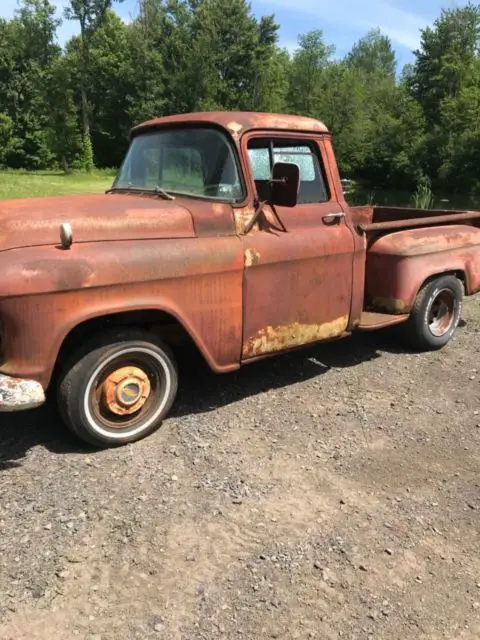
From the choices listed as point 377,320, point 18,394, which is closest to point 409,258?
point 377,320

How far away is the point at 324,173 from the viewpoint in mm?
4816

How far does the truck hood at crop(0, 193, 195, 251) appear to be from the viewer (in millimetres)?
3525

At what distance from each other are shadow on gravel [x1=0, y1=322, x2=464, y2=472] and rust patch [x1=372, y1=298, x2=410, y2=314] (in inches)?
19.6

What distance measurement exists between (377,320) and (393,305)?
0.89 ft

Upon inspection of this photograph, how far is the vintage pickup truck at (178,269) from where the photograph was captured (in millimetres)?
3418

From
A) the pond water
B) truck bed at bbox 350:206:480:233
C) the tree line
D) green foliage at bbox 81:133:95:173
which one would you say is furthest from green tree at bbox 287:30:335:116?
truck bed at bbox 350:206:480:233

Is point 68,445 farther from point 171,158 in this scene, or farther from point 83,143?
point 83,143

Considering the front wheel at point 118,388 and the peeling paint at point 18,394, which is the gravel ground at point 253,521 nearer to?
the front wheel at point 118,388

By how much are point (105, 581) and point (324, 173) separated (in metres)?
3.36

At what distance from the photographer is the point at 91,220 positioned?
372 cm

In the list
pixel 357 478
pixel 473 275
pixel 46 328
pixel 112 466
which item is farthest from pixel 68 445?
pixel 473 275

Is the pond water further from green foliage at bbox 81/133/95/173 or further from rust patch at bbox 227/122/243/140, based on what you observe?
rust patch at bbox 227/122/243/140

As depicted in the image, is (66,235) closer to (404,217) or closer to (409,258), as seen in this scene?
(409,258)

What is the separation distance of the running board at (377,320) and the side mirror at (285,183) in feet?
4.52
